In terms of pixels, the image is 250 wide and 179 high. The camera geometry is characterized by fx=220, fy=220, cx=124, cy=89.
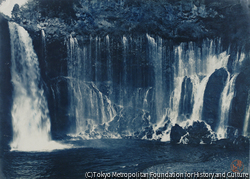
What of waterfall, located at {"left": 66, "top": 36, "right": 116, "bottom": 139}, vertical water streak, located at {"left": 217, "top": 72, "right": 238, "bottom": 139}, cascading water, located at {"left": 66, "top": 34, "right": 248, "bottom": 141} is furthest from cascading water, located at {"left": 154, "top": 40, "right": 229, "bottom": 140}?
waterfall, located at {"left": 66, "top": 36, "right": 116, "bottom": 139}

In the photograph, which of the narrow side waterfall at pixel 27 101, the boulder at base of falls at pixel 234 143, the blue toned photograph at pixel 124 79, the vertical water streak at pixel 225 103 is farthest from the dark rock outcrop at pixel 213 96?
the narrow side waterfall at pixel 27 101

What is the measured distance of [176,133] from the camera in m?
8.61

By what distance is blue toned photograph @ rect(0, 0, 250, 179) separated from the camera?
8031 mm

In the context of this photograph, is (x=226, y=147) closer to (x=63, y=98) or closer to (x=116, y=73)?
(x=116, y=73)

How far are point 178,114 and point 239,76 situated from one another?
8.91 ft

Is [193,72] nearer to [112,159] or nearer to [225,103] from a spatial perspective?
[225,103]

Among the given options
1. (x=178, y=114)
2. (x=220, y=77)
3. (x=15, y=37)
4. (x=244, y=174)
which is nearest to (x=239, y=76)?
(x=220, y=77)

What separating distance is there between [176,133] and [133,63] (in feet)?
10.8

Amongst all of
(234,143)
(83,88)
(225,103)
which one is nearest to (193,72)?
(225,103)

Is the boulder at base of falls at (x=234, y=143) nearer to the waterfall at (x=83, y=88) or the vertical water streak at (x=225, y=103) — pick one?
the vertical water streak at (x=225, y=103)

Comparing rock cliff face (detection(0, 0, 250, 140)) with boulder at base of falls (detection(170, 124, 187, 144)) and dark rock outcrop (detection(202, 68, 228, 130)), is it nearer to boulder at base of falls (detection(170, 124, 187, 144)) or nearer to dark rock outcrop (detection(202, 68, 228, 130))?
dark rock outcrop (detection(202, 68, 228, 130))

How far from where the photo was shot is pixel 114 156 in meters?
7.52

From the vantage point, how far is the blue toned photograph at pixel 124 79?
316 inches

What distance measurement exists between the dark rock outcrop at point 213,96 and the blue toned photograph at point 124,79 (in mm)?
37
